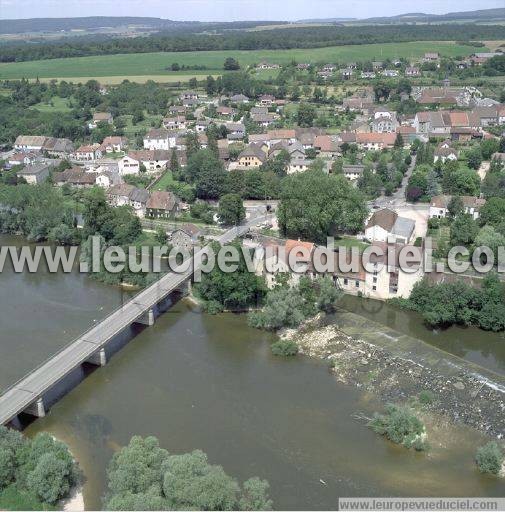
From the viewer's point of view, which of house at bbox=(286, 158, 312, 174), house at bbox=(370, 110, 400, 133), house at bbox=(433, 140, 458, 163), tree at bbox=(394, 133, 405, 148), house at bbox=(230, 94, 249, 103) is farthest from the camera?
house at bbox=(230, 94, 249, 103)

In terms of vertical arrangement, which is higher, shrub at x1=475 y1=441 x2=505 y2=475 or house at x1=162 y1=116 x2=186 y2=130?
house at x1=162 y1=116 x2=186 y2=130

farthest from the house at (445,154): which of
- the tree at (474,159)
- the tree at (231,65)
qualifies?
the tree at (231,65)

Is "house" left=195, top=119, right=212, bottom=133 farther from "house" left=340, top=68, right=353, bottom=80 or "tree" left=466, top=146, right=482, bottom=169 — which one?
"house" left=340, top=68, right=353, bottom=80

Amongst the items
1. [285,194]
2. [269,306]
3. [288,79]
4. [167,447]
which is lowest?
[167,447]

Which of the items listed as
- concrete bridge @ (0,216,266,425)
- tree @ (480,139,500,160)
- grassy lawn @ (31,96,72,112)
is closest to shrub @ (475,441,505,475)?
concrete bridge @ (0,216,266,425)

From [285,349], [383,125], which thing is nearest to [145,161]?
[383,125]

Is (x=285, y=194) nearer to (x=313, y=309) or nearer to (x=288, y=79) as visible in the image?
(x=313, y=309)

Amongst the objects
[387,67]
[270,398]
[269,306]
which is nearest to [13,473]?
[270,398]

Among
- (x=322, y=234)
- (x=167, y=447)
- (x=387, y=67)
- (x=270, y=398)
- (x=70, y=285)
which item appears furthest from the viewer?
(x=387, y=67)
